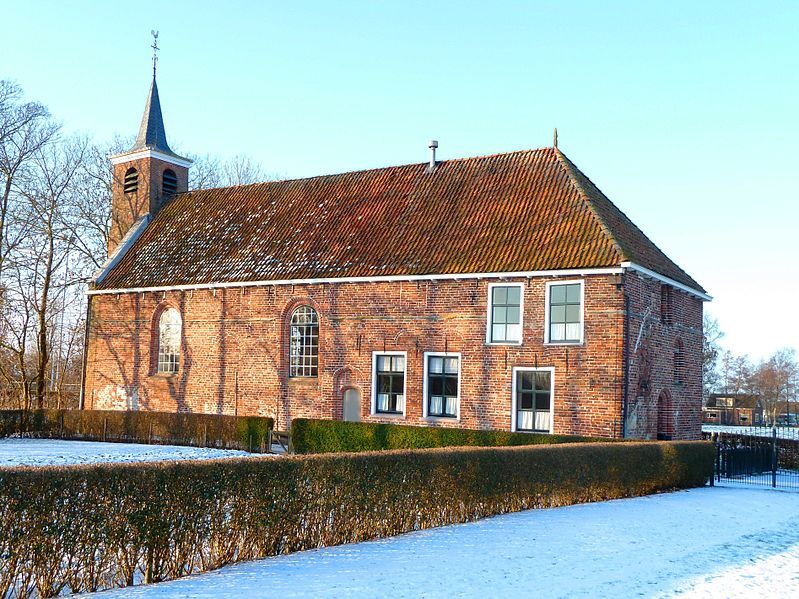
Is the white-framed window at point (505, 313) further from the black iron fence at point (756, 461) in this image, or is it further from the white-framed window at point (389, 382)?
the black iron fence at point (756, 461)

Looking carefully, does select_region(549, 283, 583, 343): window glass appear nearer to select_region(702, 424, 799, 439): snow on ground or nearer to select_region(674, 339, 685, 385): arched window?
select_region(674, 339, 685, 385): arched window

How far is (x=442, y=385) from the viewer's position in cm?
2253

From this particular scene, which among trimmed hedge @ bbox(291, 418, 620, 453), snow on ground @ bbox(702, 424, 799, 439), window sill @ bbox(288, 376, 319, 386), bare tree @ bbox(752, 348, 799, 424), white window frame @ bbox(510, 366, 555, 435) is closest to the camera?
trimmed hedge @ bbox(291, 418, 620, 453)

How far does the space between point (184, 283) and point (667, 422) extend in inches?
639

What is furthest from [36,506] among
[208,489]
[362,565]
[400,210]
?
[400,210]

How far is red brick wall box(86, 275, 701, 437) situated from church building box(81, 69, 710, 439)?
5cm

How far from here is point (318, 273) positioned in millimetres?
24719

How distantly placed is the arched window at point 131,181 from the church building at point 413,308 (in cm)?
337

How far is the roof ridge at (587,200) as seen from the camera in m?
20.0

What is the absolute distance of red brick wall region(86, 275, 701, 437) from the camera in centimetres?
2034

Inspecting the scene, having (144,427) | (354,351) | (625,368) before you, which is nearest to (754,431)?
(625,368)

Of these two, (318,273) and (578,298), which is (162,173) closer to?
(318,273)

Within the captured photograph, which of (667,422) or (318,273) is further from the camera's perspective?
(318,273)

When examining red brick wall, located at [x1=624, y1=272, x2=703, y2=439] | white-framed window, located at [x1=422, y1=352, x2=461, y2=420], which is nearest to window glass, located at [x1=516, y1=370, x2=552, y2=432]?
white-framed window, located at [x1=422, y1=352, x2=461, y2=420]
